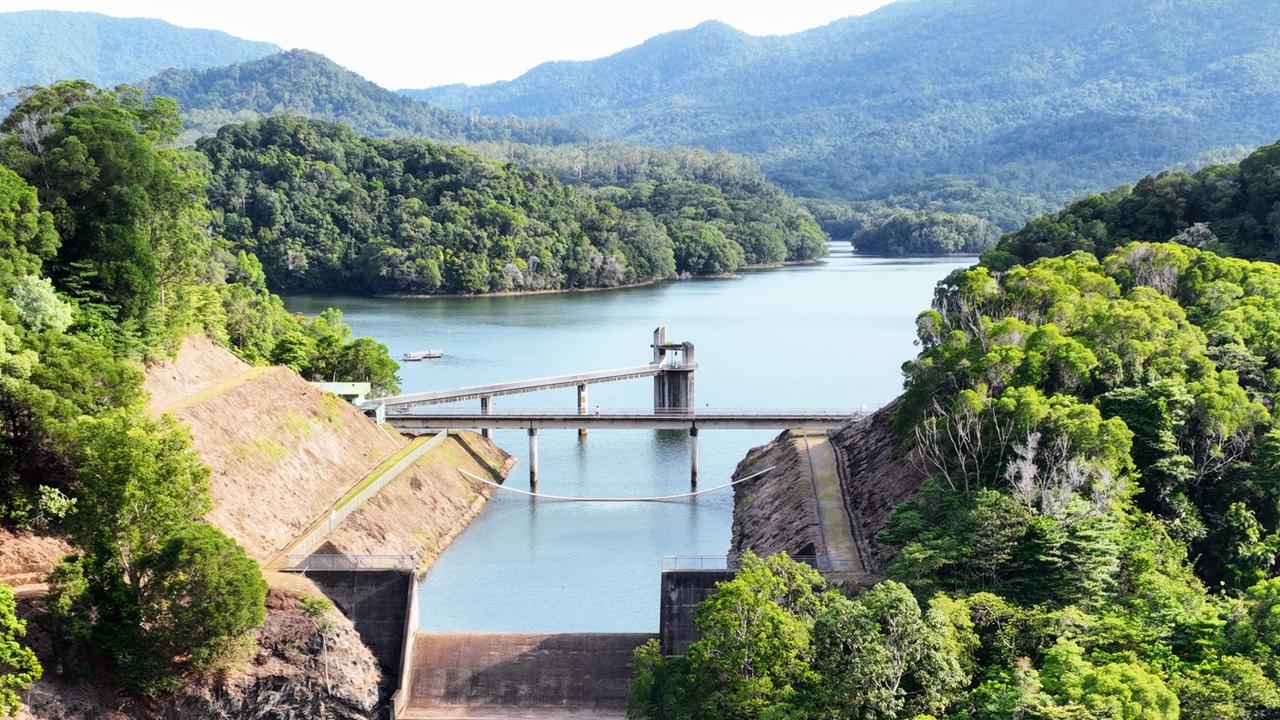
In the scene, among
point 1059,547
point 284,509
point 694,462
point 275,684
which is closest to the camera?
point 275,684

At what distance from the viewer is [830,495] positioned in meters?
57.1

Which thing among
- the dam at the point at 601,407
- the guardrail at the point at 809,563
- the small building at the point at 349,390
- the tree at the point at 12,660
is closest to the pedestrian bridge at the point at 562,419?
the dam at the point at 601,407

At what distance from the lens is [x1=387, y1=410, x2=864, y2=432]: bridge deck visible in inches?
2763

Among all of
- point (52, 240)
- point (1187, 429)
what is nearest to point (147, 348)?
point (52, 240)

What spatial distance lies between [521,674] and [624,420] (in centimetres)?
2819

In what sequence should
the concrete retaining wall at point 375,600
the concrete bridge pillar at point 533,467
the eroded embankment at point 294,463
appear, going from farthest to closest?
1. the concrete bridge pillar at point 533,467
2. the eroded embankment at point 294,463
3. the concrete retaining wall at point 375,600

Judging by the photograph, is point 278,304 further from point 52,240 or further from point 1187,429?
point 1187,429

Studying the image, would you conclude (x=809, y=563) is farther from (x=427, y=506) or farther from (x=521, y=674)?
(x=427, y=506)

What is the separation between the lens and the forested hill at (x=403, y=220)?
539 feet

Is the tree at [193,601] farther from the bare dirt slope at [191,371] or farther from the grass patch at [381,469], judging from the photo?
the bare dirt slope at [191,371]

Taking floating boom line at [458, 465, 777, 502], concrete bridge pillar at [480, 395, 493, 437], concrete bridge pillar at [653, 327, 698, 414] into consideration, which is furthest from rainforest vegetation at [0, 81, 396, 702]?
concrete bridge pillar at [653, 327, 698, 414]

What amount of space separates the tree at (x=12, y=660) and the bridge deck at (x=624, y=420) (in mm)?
34458

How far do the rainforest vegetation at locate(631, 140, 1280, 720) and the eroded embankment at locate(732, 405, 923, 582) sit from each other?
5.62ft

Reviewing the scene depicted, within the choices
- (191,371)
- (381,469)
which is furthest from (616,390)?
(191,371)
